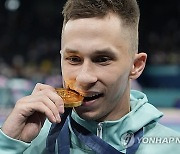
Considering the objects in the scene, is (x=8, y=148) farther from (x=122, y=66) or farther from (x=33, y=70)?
(x=33, y=70)

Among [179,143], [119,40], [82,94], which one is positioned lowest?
[179,143]

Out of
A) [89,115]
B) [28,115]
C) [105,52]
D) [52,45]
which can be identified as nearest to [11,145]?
[28,115]

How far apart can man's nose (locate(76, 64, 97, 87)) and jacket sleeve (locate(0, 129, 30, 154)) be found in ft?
0.60

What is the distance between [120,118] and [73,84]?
0.55 ft

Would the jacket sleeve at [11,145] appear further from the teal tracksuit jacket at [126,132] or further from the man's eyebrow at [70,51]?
the man's eyebrow at [70,51]

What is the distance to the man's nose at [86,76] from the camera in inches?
41.8

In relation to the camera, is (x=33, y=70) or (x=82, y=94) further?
(x=33, y=70)

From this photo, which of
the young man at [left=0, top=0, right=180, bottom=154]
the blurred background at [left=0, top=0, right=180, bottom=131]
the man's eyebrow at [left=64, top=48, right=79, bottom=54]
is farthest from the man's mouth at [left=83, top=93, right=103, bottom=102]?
the blurred background at [left=0, top=0, right=180, bottom=131]

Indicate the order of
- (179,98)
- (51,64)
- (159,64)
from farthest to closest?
(51,64)
(159,64)
(179,98)

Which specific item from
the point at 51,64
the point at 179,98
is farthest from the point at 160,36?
the point at 179,98

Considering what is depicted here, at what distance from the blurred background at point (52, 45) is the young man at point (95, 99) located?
530 cm

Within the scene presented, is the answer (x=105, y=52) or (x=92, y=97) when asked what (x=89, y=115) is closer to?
(x=92, y=97)

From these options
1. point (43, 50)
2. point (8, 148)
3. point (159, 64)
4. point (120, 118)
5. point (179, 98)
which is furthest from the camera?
point (43, 50)

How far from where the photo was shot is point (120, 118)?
118cm
